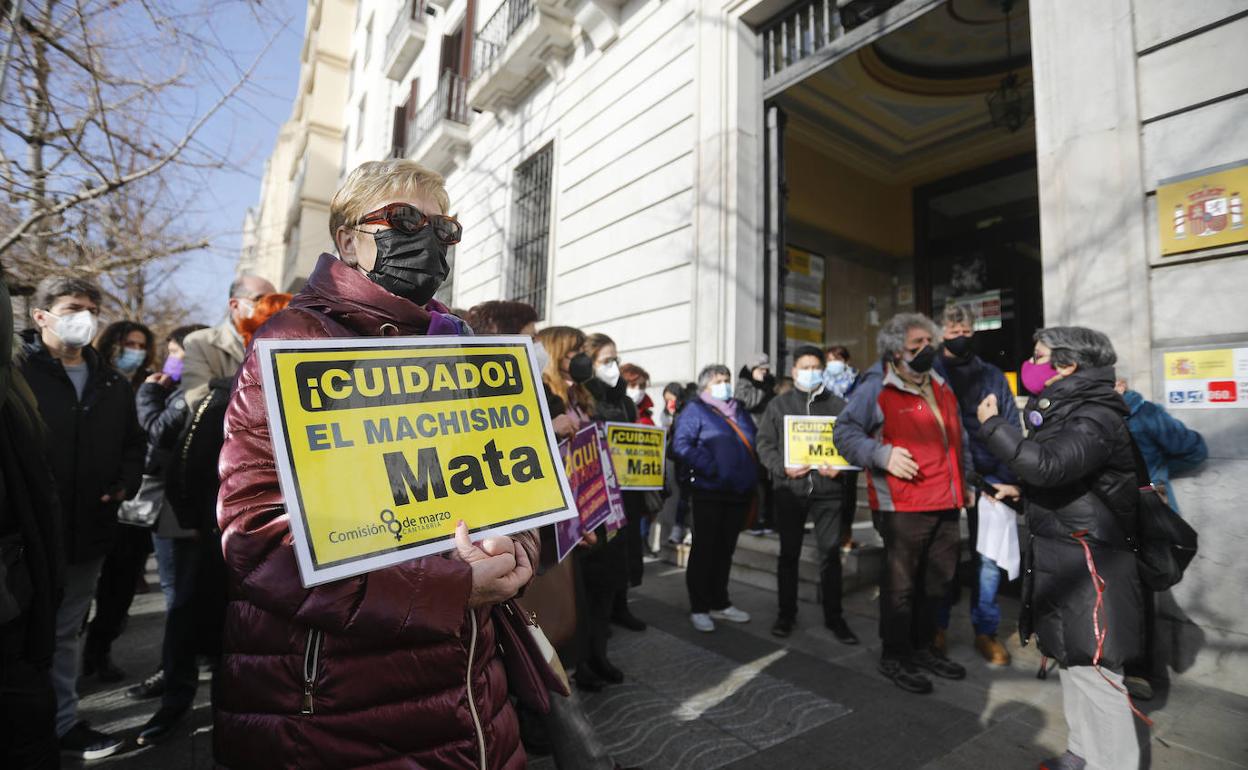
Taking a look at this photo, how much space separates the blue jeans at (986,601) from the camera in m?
3.86

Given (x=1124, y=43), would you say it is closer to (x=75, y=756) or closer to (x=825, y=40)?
(x=825, y=40)

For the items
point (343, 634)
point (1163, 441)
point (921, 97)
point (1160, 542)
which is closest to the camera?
point (343, 634)

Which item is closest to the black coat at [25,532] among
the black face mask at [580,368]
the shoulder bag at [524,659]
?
the shoulder bag at [524,659]

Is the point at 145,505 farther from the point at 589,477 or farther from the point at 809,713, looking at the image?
the point at 809,713

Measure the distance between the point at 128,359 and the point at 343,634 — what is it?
13.2ft

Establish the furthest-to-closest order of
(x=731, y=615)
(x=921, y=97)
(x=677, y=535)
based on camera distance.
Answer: (x=921, y=97) < (x=677, y=535) < (x=731, y=615)

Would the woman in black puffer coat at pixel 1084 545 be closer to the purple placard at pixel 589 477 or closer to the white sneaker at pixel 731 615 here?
the purple placard at pixel 589 477

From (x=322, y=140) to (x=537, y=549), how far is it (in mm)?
28975

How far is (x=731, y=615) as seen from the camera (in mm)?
4570

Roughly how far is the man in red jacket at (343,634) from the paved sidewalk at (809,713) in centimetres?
176

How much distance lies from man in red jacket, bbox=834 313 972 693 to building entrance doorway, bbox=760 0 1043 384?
10.8 ft

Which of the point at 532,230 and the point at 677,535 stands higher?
the point at 532,230

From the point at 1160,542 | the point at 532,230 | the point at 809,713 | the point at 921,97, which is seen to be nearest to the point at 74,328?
the point at 809,713

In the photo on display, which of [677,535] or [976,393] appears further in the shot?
[677,535]
